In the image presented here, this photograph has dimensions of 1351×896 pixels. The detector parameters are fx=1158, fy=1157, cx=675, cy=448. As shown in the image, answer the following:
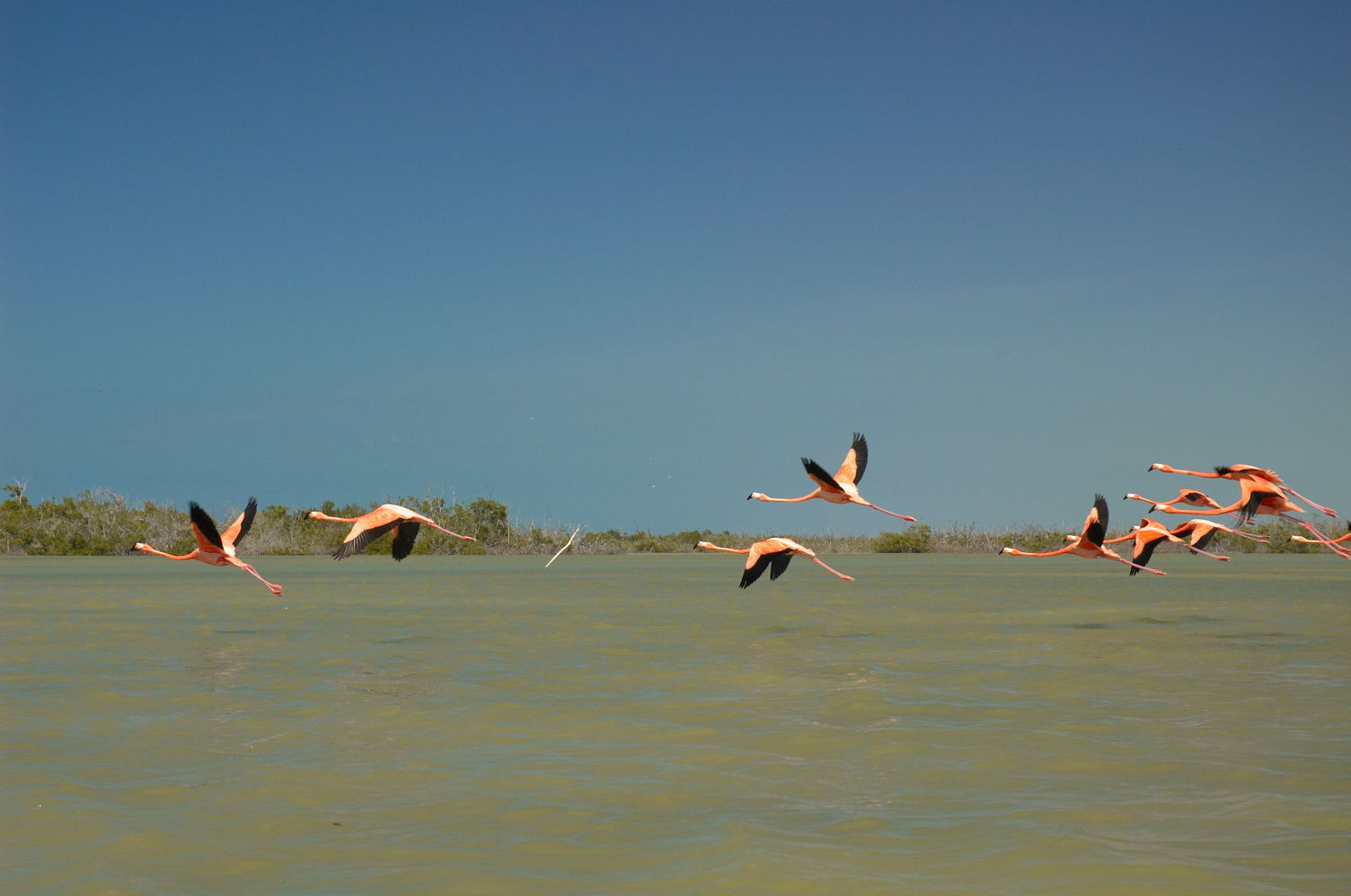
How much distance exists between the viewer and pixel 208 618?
21.1m

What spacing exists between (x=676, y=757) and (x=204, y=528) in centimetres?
779

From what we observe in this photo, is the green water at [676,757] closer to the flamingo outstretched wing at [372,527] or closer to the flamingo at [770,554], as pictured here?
the flamingo at [770,554]

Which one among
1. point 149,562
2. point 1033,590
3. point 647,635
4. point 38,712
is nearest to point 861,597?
point 1033,590

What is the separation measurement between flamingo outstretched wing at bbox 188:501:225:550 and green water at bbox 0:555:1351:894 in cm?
150

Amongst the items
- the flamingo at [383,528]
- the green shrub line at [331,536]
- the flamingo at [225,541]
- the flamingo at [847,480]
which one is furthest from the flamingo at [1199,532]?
the green shrub line at [331,536]

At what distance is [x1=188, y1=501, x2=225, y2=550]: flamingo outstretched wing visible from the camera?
13.2 m

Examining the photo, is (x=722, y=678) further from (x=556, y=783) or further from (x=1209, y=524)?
(x=1209, y=524)

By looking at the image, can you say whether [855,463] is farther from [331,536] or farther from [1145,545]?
[331,536]

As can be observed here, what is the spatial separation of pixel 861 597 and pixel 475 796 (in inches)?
780

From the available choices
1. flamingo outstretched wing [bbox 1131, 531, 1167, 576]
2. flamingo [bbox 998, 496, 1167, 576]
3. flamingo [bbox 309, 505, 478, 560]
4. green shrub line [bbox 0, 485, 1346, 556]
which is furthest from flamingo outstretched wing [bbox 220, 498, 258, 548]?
green shrub line [bbox 0, 485, 1346, 556]

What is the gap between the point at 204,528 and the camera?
13961 millimetres

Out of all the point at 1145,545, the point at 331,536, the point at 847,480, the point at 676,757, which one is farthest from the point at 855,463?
the point at 331,536

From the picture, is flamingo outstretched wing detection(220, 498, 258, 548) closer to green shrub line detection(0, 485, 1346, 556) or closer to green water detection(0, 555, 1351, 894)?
green water detection(0, 555, 1351, 894)

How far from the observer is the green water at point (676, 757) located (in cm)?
606
